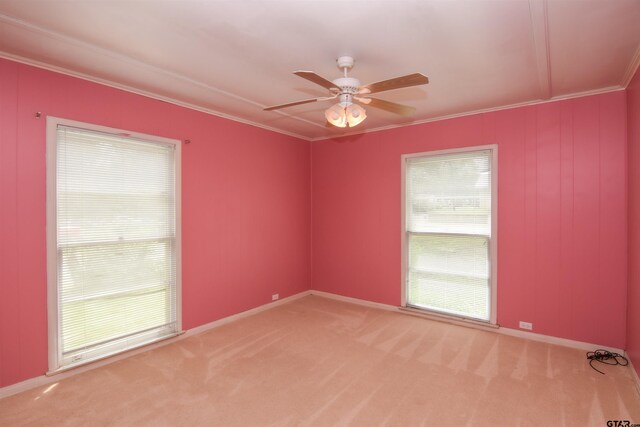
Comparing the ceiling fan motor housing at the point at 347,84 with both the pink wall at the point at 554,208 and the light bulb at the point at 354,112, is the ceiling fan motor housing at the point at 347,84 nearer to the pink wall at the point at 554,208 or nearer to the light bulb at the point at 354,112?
the light bulb at the point at 354,112

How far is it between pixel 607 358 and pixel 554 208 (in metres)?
1.55

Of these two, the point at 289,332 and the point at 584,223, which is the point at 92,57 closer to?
the point at 289,332

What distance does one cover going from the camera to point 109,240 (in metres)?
3.09

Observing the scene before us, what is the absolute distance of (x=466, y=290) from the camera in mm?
4074

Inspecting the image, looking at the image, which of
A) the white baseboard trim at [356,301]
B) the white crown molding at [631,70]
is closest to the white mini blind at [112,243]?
the white baseboard trim at [356,301]

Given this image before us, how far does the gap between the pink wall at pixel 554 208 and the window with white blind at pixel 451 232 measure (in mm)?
136

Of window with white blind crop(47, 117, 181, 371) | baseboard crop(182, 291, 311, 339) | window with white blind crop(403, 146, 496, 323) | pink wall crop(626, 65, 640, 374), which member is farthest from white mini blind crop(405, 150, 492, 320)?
window with white blind crop(47, 117, 181, 371)

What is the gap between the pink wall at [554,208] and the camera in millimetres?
3174

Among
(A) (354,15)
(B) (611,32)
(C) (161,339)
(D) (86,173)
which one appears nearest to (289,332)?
(C) (161,339)

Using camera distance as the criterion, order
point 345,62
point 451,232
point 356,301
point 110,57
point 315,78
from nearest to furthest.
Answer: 1. point 315,78
2. point 345,62
3. point 110,57
4. point 451,232
5. point 356,301

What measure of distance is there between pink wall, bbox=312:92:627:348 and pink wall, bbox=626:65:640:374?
173 millimetres

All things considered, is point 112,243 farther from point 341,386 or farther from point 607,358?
point 607,358

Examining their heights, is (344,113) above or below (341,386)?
above

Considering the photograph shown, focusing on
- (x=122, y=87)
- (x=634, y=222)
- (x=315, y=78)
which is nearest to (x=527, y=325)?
(x=634, y=222)
